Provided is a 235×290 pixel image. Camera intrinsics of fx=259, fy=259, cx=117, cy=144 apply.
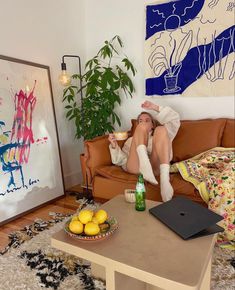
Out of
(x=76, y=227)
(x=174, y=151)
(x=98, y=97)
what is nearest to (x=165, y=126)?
(x=174, y=151)

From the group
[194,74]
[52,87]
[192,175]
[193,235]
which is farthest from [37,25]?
[193,235]

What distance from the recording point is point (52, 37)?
269 cm

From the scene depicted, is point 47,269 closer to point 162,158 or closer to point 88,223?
point 88,223

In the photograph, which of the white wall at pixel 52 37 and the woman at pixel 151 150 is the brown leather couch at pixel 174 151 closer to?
the woman at pixel 151 150

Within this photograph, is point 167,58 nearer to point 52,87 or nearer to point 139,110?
point 139,110

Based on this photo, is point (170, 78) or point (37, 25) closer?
point (37, 25)

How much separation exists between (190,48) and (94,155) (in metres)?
1.42

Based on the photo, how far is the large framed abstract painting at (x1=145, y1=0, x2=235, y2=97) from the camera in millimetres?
2389

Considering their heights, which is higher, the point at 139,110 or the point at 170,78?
the point at 170,78

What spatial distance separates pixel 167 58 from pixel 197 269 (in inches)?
87.5

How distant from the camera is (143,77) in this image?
2.90m

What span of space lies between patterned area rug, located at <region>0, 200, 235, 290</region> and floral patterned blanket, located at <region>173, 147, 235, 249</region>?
18cm

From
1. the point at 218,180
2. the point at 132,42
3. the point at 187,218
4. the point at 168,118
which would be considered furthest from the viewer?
the point at 132,42

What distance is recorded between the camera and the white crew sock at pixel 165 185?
75.4 inches
